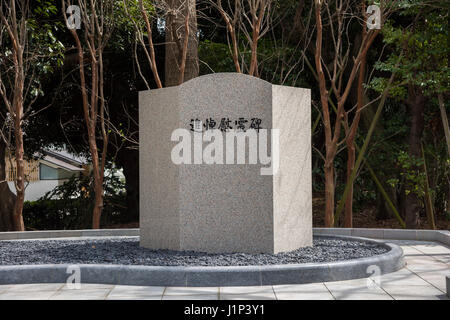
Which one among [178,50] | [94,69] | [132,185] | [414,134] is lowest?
[132,185]

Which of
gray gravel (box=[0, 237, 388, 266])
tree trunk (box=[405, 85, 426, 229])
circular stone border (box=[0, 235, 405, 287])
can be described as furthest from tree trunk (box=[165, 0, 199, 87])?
circular stone border (box=[0, 235, 405, 287])

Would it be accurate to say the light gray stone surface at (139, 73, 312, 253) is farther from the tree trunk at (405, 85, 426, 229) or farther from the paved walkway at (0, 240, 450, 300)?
the tree trunk at (405, 85, 426, 229)

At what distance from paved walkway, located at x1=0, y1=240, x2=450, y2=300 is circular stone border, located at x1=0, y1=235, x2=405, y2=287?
100 millimetres

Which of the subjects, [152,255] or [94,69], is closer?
[152,255]

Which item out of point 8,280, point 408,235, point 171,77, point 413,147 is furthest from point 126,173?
point 8,280

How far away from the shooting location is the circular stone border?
621 cm

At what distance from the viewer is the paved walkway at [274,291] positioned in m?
5.68

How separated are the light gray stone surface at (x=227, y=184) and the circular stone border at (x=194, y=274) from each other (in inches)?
→ 56.0

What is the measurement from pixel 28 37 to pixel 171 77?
10.1ft

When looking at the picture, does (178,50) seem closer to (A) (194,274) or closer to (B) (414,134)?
(B) (414,134)

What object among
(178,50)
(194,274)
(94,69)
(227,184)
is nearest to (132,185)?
(94,69)

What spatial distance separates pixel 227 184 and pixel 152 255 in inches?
51.2

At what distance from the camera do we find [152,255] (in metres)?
7.54

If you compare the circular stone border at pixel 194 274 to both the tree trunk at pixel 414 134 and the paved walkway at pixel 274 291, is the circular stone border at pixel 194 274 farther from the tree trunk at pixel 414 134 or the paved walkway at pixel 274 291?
the tree trunk at pixel 414 134
